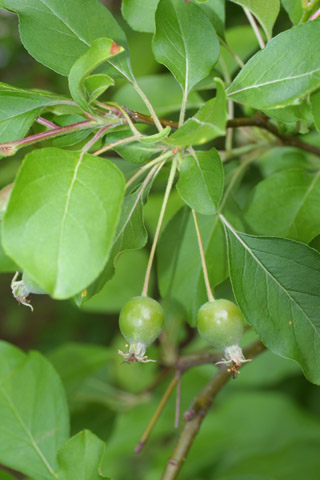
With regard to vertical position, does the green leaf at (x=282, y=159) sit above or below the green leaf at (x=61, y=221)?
below

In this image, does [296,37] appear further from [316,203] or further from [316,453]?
[316,453]

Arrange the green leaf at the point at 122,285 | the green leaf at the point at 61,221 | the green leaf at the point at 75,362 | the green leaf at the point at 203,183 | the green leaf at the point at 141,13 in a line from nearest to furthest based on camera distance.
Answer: the green leaf at the point at 61,221, the green leaf at the point at 203,183, the green leaf at the point at 141,13, the green leaf at the point at 75,362, the green leaf at the point at 122,285

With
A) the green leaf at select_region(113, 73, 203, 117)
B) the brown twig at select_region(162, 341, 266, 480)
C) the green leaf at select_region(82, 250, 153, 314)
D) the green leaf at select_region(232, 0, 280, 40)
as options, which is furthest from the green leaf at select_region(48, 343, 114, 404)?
the green leaf at select_region(232, 0, 280, 40)

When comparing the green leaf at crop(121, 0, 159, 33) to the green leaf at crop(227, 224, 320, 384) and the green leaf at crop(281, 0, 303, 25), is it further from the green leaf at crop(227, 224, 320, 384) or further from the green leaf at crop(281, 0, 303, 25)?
the green leaf at crop(227, 224, 320, 384)

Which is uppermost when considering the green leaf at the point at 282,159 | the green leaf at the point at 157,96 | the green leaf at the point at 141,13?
the green leaf at the point at 141,13

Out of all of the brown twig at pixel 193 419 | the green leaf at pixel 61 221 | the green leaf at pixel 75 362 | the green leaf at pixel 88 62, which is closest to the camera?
the green leaf at pixel 61 221

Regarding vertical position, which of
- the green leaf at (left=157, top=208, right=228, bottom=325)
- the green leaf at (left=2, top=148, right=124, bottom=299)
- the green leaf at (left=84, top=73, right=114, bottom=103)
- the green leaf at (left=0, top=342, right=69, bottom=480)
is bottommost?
the green leaf at (left=0, top=342, right=69, bottom=480)

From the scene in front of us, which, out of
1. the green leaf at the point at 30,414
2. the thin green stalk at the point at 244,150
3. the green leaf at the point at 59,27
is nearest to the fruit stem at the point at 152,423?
the green leaf at the point at 30,414

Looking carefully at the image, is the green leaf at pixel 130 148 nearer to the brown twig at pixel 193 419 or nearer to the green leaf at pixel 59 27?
the green leaf at pixel 59 27
